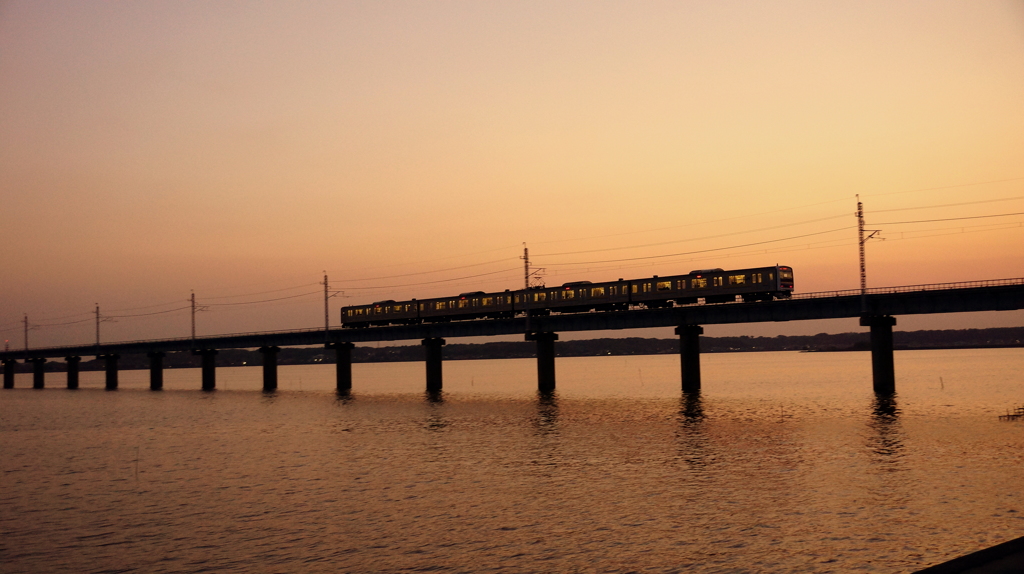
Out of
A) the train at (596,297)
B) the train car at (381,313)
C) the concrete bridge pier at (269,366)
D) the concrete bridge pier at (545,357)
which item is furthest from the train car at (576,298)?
the concrete bridge pier at (269,366)

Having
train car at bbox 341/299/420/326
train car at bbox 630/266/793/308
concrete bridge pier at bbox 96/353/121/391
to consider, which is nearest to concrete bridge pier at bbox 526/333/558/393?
train car at bbox 630/266/793/308

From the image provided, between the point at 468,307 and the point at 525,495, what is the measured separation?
78838 millimetres

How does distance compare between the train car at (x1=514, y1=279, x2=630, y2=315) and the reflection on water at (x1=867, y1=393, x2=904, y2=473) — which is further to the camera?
the train car at (x1=514, y1=279, x2=630, y2=315)

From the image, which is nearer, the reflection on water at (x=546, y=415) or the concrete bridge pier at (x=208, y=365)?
the reflection on water at (x=546, y=415)

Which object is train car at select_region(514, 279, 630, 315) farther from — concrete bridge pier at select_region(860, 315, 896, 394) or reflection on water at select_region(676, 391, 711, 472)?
concrete bridge pier at select_region(860, 315, 896, 394)

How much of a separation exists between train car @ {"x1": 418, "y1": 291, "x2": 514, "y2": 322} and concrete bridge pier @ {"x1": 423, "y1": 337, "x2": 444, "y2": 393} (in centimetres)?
362

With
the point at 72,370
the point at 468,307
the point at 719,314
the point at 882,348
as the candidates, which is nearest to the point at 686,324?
the point at 719,314

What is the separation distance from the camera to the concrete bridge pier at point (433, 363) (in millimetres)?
118500

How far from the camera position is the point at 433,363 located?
400 ft

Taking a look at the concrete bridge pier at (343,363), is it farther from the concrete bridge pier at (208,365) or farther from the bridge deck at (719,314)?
the concrete bridge pier at (208,365)

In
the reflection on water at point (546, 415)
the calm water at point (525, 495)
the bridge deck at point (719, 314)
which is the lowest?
the reflection on water at point (546, 415)

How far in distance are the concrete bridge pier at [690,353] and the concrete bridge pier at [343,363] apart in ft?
184

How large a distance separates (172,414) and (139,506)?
199ft

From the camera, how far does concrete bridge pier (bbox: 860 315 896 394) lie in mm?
78875
